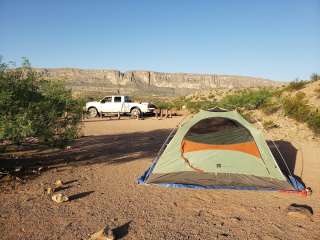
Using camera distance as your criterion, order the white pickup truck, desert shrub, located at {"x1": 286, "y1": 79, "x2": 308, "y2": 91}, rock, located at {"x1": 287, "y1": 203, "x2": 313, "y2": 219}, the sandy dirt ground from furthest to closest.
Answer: the white pickup truck, desert shrub, located at {"x1": 286, "y1": 79, "x2": 308, "y2": 91}, rock, located at {"x1": 287, "y1": 203, "x2": 313, "y2": 219}, the sandy dirt ground

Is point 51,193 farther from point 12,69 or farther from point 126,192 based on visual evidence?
point 12,69

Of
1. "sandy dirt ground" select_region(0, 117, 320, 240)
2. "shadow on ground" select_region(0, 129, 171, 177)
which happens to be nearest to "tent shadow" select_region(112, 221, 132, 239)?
"sandy dirt ground" select_region(0, 117, 320, 240)

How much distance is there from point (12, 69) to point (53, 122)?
1.54m

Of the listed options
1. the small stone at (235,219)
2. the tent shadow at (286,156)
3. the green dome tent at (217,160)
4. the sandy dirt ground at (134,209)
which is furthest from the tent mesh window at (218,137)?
the small stone at (235,219)

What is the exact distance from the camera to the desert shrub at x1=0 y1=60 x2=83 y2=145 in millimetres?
7020

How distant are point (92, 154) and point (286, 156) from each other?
633 centimetres

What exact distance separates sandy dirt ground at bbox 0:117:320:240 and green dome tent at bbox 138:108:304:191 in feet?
1.20

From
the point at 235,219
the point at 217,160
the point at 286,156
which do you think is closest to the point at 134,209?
the point at 235,219

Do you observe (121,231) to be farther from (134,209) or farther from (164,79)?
(164,79)

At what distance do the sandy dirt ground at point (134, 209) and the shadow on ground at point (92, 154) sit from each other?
178 mm

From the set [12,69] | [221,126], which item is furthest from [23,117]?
[221,126]

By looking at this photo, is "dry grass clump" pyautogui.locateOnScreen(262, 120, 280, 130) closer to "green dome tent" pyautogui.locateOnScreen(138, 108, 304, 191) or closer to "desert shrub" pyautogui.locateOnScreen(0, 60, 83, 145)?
"green dome tent" pyautogui.locateOnScreen(138, 108, 304, 191)

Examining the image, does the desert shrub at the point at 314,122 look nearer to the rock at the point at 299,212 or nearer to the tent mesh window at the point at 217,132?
the tent mesh window at the point at 217,132

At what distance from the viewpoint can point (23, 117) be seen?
22.9 feet
